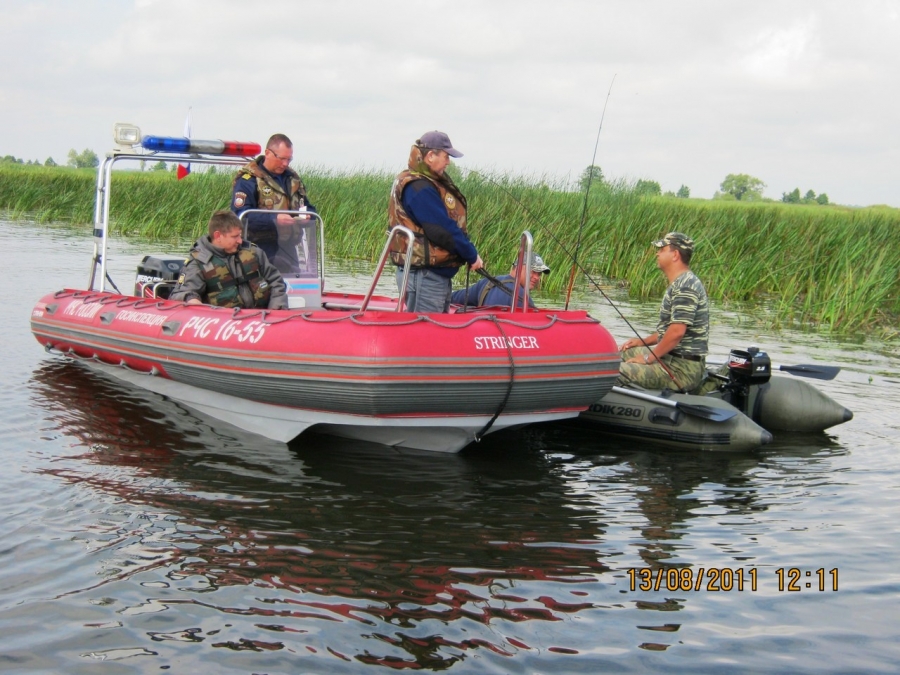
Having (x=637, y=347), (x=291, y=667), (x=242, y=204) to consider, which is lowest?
(x=291, y=667)

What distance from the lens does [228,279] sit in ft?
22.6

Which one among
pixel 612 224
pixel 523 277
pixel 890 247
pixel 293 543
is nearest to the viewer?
pixel 293 543

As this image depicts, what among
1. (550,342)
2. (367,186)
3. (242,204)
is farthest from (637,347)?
(367,186)

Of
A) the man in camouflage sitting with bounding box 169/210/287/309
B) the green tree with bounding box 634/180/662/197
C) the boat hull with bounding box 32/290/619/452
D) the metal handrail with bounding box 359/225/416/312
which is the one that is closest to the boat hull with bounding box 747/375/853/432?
the boat hull with bounding box 32/290/619/452

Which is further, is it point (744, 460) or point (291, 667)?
point (744, 460)

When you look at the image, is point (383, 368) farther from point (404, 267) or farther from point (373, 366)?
point (404, 267)

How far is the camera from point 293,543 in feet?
14.7

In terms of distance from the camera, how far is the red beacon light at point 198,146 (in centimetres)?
769

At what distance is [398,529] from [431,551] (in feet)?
1.04

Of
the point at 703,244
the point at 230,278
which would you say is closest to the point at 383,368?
the point at 230,278

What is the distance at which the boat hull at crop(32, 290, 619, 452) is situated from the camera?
5473 mm

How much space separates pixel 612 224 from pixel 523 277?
7.40 metres

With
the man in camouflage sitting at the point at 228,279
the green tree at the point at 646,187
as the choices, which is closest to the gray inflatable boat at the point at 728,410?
the man in camouflage sitting at the point at 228,279

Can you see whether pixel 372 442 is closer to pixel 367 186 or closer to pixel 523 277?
pixel 523 277
